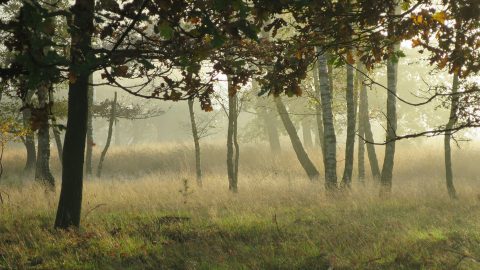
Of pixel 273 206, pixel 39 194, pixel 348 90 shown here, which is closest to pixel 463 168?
pixel 348 90

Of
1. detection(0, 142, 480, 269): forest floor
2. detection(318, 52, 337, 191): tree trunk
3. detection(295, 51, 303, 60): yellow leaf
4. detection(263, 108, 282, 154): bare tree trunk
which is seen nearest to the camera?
detection(295, 51, 303, 60): yellow leaf

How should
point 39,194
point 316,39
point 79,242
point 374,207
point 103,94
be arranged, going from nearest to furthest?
point 316,39 → point 79,242 → point 374,207 → point 39,194 → point 103,94

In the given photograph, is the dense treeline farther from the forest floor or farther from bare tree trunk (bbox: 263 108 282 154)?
bare tree trunk (bbox: 263 108 282 154)

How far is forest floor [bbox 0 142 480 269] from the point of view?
5676 millimetres

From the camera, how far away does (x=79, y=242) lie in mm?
6289

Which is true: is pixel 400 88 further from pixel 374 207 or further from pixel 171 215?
pixel 171 215

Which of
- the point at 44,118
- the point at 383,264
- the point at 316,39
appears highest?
the point at 316,39

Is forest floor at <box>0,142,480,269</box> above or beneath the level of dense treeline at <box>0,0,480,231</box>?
beneath

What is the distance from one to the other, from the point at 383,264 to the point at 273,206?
13.6 feet

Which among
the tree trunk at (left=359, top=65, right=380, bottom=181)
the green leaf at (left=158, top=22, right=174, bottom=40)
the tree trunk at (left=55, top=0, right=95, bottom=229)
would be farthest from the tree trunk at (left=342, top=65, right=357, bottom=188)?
the green leaf at (left=158, top=22, right=174, bottom=40)

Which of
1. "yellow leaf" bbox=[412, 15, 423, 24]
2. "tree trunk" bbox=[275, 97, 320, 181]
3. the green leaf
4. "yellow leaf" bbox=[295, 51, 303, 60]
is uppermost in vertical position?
"yellow leaf" bbox=[412, 15, 423, 24]

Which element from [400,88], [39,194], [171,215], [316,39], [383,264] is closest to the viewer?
[316,39]

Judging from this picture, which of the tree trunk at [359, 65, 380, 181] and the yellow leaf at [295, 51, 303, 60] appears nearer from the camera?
the yellow leaf at [295, 51, 303, 60]

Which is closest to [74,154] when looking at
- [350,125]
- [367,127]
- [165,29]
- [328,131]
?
[165,29]
